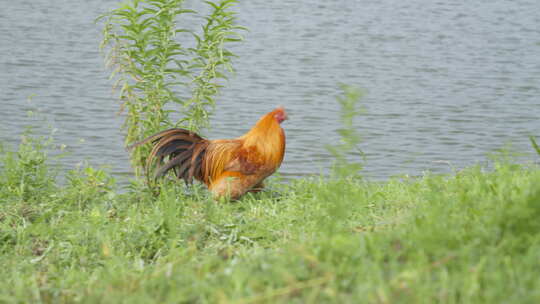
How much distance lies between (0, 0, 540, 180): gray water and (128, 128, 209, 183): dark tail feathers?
3.99 feet

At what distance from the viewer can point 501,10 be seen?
20.1m

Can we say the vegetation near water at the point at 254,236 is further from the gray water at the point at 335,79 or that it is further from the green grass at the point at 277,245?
the gray water at the point at 335,79

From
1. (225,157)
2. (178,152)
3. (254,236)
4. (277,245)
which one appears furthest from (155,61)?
(277,245)

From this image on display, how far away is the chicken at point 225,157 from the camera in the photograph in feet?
19.9

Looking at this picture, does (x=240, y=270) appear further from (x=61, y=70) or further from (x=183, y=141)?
(x=61, y=70)

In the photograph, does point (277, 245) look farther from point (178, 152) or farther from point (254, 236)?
point (178, 152)

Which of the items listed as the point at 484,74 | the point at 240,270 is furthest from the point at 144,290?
the point at 484,74

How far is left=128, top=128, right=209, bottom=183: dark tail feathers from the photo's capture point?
20.1ft

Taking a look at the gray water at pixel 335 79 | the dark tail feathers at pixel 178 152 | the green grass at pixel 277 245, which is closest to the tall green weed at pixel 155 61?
the dark tail feathers at pixel 178 152

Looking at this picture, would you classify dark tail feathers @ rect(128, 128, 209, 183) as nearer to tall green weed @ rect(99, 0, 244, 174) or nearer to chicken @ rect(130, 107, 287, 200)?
chicken @ rect(130, 107, 287, 200)

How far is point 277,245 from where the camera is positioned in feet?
14.9

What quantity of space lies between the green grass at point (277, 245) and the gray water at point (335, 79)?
145 centimetres

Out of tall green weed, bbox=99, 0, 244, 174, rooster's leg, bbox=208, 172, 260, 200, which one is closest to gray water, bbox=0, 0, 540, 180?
tall green weed, bbox=99, 0, 244, 174

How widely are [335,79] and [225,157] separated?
7053 millimetres
